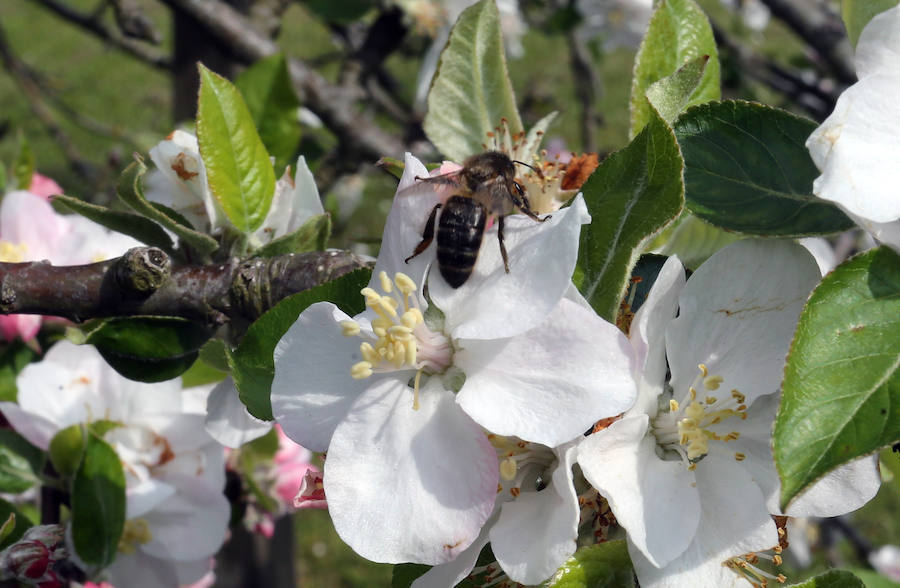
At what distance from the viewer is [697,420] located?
839 millimetres

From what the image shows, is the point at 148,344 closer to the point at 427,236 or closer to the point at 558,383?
the point at 427,236

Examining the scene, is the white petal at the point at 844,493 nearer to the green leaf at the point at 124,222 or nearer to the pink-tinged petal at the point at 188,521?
the green leaf at the point at 124,222

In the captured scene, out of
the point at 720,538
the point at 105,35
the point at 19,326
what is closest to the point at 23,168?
the point at 19,326

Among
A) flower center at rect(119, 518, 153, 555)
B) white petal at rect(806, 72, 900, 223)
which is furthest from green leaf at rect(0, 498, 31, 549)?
white petal at rect(806, 72, 900, 223)

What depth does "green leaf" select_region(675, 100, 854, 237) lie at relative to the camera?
856mm

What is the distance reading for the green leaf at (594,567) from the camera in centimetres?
79

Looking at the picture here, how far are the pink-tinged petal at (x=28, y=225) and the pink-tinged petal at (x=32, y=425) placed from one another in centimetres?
32

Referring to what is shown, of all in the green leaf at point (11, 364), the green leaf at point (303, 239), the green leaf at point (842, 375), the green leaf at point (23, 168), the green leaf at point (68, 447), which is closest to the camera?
the green leaf at point (842, 375)

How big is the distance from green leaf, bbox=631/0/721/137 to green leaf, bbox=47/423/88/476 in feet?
3.27

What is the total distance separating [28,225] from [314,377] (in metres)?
0.99

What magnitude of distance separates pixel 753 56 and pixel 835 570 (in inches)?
97.8

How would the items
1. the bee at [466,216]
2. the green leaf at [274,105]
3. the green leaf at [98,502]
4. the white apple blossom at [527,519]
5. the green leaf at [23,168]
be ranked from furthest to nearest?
the green leaf at [23,168]
the green leaf at [274,105]
the green leaf at [98,502]
the bee at [466,216]
the white apple blossom at [527,519]

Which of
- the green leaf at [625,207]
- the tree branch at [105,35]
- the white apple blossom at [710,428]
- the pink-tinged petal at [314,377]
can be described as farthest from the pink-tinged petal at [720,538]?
the tree branch at [105,35]

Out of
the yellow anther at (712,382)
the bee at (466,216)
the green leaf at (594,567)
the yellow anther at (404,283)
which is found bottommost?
the green leaf at (594,567)
